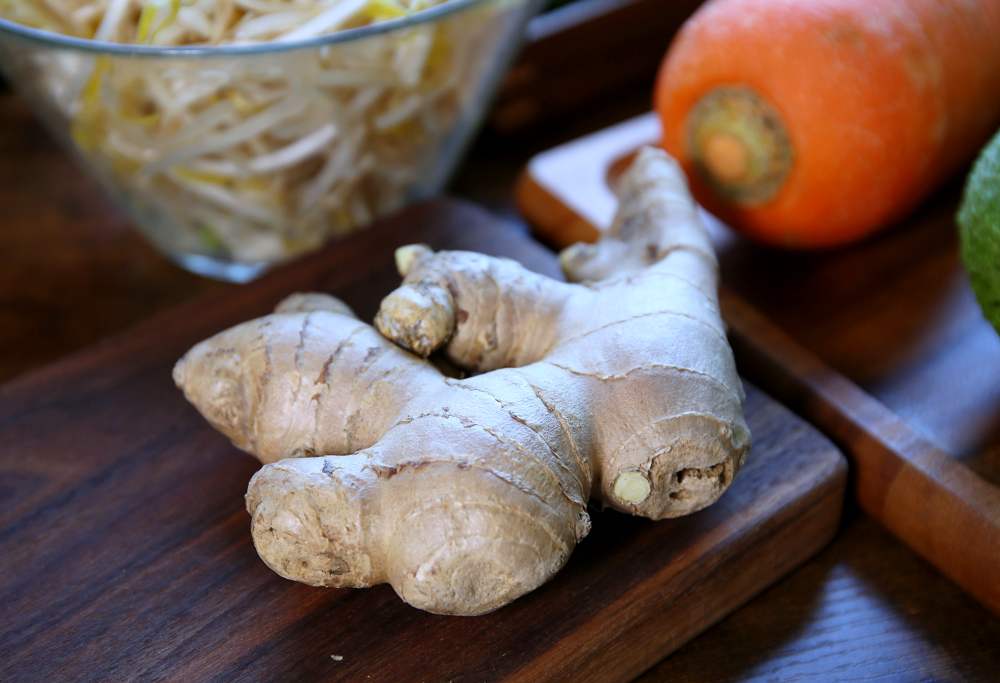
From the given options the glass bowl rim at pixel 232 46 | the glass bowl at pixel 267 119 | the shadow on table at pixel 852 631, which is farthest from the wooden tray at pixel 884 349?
the glass bowl rim at pixel 232 46

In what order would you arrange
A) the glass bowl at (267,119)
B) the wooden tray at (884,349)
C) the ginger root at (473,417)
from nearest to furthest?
the ginger root at (473,417), the wooden tray at (884,349), the glass bowl at (267,119)

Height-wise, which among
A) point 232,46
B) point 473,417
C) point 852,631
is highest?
point 232,46

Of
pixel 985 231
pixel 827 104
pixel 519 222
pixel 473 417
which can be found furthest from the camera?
pixel 519 222

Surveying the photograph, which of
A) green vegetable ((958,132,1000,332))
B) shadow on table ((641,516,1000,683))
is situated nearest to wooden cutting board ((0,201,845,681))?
shadow on table ((641,516,1000,683))

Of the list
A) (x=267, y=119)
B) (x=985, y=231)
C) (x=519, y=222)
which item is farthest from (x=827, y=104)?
(x=267, y=119)

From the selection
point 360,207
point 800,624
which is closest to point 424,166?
point 360,207

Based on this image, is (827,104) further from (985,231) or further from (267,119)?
(267,119)

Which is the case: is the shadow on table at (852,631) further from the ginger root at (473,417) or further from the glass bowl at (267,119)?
the glass bowl at (267,119)
